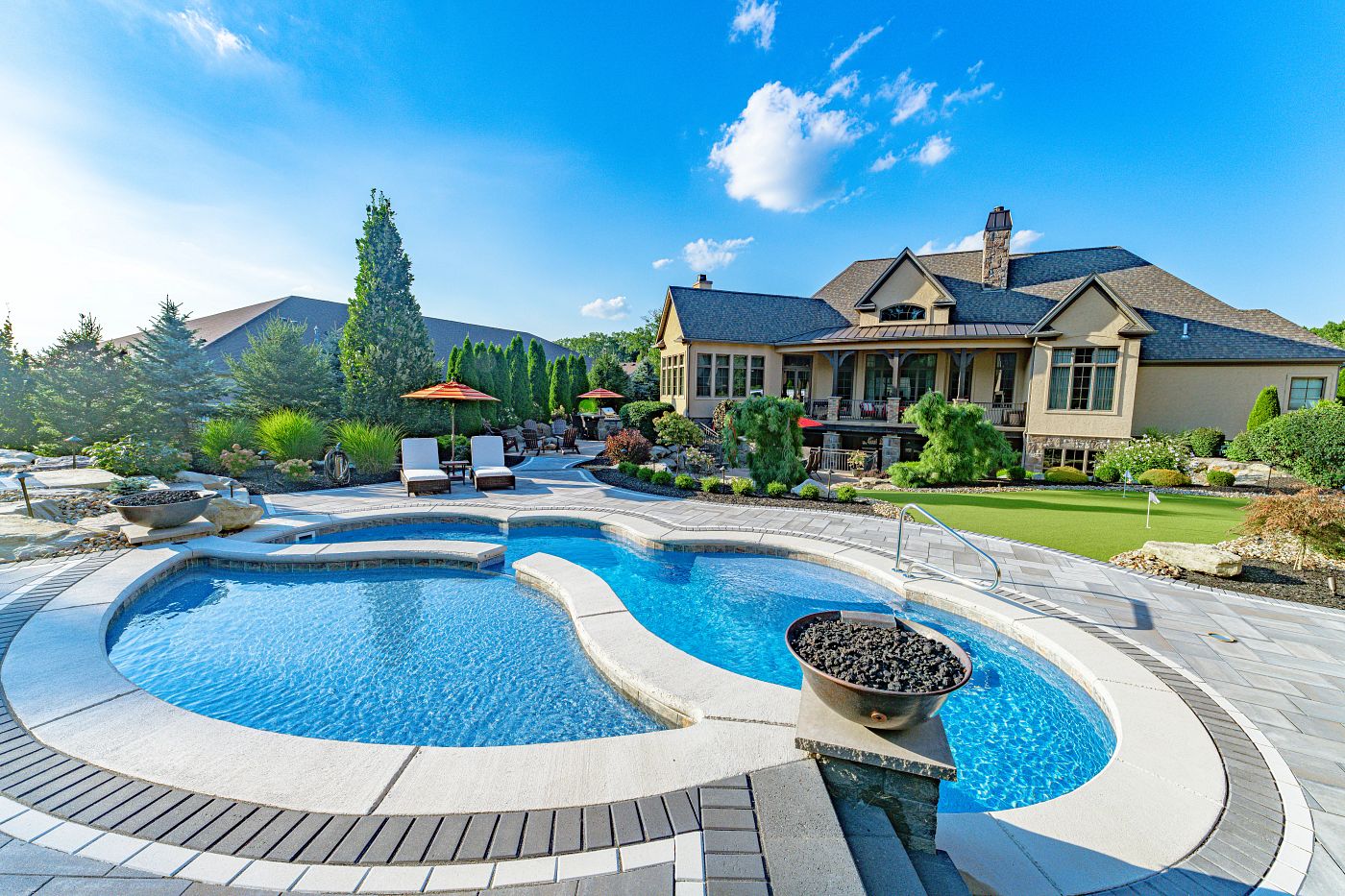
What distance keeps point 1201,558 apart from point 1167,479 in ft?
30.2

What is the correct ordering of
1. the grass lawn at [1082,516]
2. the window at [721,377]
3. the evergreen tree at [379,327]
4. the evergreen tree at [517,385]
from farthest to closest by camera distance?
the window at [721,377] → the evergreen tree at [517,385] → the evergreen tree at [379,327] → the grass lawn at [1082,516]

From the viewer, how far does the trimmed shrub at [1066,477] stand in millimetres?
13905

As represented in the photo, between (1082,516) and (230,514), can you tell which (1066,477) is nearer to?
(1082,516)

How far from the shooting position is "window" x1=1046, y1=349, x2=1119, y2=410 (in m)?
16.0

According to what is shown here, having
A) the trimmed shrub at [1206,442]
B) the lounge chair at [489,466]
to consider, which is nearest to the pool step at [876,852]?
the lounge chair at [489,466]

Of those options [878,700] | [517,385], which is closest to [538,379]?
[517,385]

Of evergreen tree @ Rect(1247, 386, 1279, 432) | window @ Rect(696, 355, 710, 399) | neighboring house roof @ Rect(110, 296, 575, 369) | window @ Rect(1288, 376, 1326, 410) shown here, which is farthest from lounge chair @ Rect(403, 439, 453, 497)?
window @ Rect(1288, 376, 1326, 410)

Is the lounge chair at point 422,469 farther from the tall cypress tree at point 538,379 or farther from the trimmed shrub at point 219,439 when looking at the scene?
the tall cypress tree at point 538,379

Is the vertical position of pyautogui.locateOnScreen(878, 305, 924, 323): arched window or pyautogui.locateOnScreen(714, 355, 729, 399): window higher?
pyautogui.locateOnScreen(878, 305, 924, 323): arched window

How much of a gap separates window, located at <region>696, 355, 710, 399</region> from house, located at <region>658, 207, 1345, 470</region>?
2.3 inches

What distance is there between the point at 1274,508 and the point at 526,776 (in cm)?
893

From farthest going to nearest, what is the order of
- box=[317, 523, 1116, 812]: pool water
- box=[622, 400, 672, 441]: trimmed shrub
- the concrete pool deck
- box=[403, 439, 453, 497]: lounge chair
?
box=[622, 400, 672, 441]: trimmed shrub, box=[403, 439, 453, 497]: lounge chair, box=[317, 523, 1116, 812]: pool water, the concrete pool deck

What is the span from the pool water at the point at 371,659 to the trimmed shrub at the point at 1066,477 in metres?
14.5

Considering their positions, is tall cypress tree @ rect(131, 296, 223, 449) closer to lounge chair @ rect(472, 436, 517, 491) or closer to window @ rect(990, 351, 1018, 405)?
lounge chair @ rect(472, 436, 517, 491)
